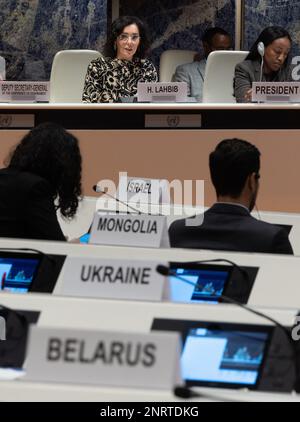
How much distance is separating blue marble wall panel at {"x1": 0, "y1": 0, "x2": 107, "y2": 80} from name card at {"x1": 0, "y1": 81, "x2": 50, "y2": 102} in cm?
386

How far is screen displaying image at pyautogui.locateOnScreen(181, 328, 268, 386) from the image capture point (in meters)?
2.30

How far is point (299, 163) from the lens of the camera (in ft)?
21.0

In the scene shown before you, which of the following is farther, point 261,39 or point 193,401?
point 261,39

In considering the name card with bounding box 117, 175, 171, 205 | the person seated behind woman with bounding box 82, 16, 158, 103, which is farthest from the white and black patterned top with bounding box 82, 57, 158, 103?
→ the name card with bounding box 117, 175, 171, 205

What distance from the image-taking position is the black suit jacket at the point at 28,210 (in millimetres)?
4566

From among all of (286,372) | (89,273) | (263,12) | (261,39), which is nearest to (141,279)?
(89,273)

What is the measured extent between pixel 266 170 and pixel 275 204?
212 mm

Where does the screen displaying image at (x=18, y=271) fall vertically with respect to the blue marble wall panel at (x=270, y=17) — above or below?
below

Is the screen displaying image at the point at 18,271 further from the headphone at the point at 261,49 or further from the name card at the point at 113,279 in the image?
the headphone at the point at 261,49

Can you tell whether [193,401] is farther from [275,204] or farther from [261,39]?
[261,39]

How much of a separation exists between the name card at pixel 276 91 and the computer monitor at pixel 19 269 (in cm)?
334

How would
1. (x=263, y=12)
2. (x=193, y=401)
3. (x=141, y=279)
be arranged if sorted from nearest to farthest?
(x=193, y=401) < (x=141, y=279) < (x=263, y=12)

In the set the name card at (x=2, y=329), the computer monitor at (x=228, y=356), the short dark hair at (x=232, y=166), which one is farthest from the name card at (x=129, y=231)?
the computer monitor at (x=228, y=356)

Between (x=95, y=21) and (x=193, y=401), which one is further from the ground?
(x=95, y=21)
